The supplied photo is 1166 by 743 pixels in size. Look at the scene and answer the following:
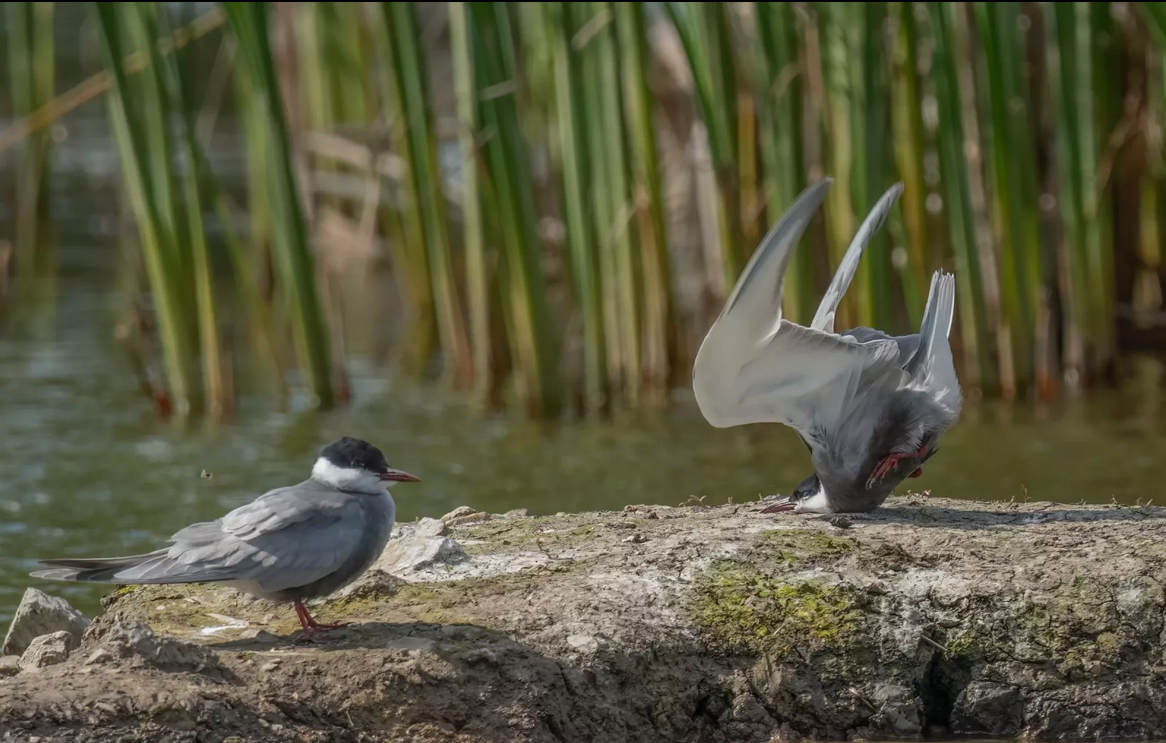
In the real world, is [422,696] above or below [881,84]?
below

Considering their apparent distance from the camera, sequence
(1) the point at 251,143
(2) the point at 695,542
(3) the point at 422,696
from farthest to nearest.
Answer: (1) the point at 251,143, (2) the point at 695,542, (3) the point at 422,696

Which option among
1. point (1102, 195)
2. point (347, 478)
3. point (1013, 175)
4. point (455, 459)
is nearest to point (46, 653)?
point (347, 478)

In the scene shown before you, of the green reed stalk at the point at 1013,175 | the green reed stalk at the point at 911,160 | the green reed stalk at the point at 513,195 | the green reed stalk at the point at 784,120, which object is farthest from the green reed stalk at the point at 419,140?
the green reed stalk at the point at 1013,175

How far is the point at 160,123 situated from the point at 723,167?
291 centimetres

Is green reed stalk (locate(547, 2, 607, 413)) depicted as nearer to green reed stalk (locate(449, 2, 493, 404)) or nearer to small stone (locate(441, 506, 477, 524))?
green reed stalk (locate(449, 2, 493, 404))

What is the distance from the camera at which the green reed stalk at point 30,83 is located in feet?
36.0

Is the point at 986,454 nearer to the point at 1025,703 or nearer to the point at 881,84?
the point at 881,84

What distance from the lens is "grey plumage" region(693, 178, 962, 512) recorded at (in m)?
4.99

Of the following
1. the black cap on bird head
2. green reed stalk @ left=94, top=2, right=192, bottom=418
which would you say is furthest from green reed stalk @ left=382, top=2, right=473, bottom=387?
the black cap on bird head

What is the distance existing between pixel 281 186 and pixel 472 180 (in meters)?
1.05

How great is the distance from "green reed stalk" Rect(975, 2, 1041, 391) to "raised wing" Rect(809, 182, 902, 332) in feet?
11.8

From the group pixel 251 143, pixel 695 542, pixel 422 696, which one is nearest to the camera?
pixel 422 696

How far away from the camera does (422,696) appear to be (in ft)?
14.0

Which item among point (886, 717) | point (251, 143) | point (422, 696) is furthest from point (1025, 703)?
point (251, 143)
